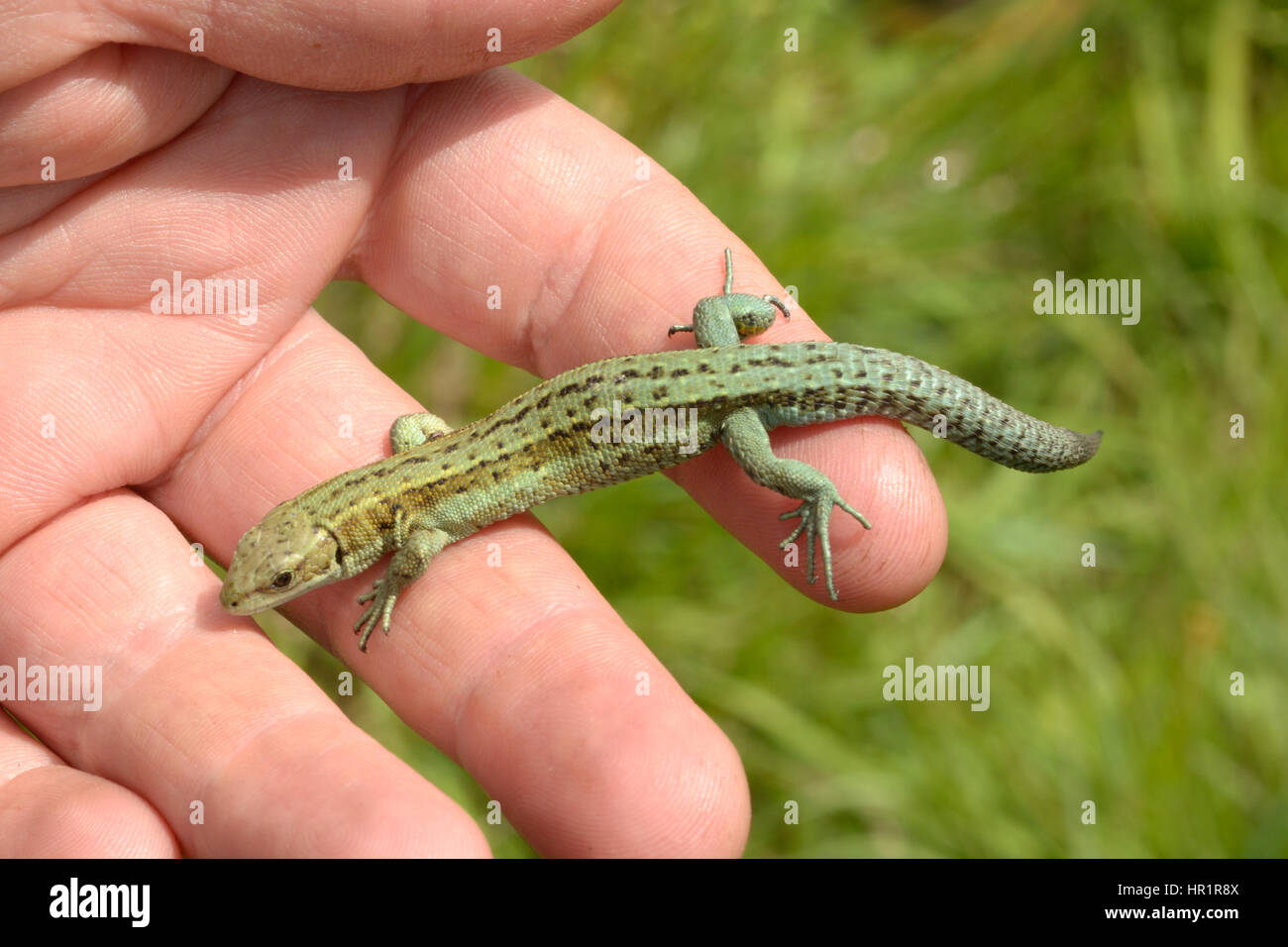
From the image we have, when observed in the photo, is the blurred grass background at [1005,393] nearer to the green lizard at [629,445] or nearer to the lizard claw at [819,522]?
the green lizard at [629,445]

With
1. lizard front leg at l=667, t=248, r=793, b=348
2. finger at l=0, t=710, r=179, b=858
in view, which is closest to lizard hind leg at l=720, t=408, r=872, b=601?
lizard front leg at l=667, t=248, r=793, b=348

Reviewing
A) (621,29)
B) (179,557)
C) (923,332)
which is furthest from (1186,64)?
(179,557)

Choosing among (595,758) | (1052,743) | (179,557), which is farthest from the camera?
(1052,743)

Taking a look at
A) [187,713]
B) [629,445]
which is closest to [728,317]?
[629,445]

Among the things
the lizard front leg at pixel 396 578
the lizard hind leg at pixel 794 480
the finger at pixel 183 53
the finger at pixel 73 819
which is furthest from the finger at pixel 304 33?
the finger at pixel 73 819

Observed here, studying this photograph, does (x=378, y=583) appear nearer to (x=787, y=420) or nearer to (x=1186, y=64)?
(x=787, y=420)

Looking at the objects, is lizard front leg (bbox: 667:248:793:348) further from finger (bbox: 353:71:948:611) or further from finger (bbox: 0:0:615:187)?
finger (bbox: 0:0:615:187)

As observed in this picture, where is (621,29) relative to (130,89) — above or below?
above
